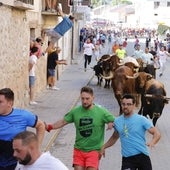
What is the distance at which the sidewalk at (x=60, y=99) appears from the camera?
55.9 feet

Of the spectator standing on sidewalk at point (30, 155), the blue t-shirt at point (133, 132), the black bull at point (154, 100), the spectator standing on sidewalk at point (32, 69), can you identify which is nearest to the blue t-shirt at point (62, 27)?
the spectator standing on sidewalk at point (32, 69)

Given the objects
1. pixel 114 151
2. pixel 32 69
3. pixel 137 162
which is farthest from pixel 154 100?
pixel 137 162

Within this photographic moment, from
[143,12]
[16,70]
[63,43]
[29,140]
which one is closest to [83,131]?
[29,140]

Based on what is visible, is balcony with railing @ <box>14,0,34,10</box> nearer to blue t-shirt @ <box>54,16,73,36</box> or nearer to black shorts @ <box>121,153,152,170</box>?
blue t-shirt @ <box>54,16,73,36</box>

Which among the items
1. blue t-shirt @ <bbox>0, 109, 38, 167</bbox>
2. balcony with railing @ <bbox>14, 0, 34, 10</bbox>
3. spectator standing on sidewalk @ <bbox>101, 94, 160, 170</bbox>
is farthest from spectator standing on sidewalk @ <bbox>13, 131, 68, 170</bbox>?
balcony with railing @ <bbox>14, 0, 34, 10</bbox>

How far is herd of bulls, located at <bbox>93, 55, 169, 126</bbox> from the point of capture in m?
15.1

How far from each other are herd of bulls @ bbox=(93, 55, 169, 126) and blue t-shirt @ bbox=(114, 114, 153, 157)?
21.6 feet

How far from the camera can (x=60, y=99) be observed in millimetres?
21391

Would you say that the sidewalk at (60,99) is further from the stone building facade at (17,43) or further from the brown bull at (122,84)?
the brown bull at (122,84)

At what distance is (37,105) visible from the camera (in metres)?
19.7

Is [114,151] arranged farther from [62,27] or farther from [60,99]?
[62,27]

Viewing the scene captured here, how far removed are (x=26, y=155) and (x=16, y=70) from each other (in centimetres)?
1183

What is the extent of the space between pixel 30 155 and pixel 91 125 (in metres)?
3.37

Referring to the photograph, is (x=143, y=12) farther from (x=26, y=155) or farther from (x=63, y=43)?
(x=26, y=155)
